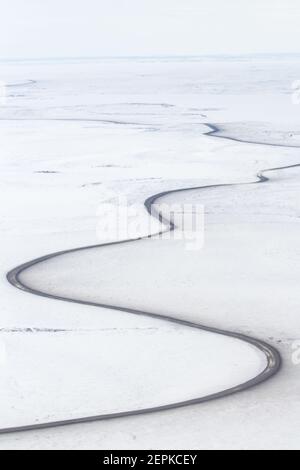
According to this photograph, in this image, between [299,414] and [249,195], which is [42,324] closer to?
[299,414]

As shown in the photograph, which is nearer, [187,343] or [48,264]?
[187,343]

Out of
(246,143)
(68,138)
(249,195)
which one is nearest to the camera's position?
(249,195)

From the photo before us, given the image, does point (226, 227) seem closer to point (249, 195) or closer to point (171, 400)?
point (249, 195)

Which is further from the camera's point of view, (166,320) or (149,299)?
(149,299)

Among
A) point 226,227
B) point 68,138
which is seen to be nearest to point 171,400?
point 226,227

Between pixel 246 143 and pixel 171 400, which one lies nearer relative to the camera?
pixel 171 400
